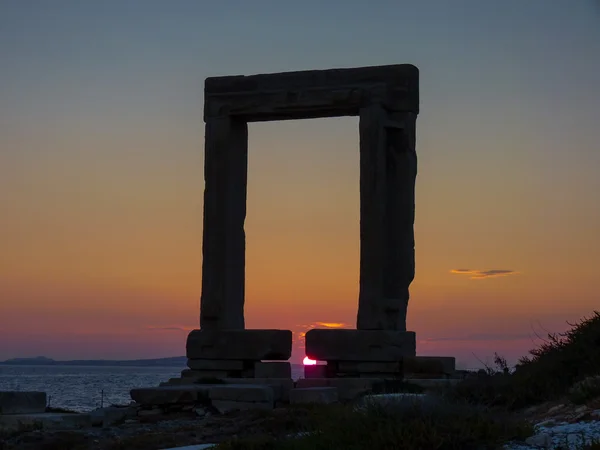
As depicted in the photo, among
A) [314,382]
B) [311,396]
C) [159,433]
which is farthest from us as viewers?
[314,382]

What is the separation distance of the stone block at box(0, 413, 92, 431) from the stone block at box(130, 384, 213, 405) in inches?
48.2

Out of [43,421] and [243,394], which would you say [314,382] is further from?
[43,421]

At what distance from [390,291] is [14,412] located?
6.41 metres

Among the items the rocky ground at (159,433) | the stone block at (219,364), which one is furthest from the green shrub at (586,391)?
the stone block at (219,364)

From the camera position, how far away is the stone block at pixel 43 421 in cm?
1228

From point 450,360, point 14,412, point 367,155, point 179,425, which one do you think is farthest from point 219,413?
point 367,155

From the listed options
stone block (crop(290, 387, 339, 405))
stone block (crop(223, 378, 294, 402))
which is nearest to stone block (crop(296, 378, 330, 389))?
stone block (crop(223, 378, 294, 402))

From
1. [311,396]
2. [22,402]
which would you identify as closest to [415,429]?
[311,396]

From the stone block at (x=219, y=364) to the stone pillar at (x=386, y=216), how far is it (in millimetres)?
1958

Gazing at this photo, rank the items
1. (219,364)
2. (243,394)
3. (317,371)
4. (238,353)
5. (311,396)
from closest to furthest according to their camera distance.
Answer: (311,396) → (243,394) → (317,371) → (238,353) → (219,364)

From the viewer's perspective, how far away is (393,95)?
17.0m

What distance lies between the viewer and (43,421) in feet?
40.8

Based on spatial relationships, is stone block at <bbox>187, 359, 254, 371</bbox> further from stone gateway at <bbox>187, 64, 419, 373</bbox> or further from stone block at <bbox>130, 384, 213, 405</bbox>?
stone block at <bbox>130, 384, 213, 405</bbox>

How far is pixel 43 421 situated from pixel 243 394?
2658mm
